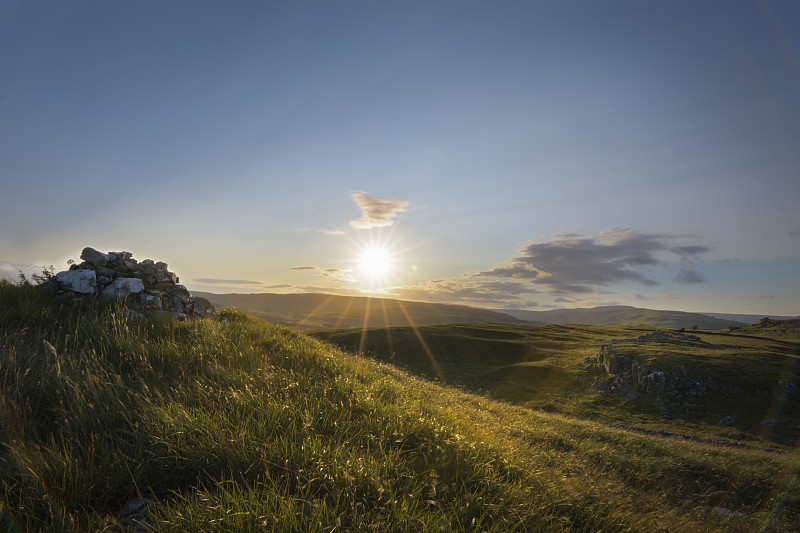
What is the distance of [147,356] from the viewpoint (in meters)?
6.77

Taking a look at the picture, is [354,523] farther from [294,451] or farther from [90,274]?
[90,274]

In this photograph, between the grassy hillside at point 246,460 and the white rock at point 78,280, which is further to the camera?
the white rock at point 78,280

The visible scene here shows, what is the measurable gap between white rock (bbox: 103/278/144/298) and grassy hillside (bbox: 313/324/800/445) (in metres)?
27.6

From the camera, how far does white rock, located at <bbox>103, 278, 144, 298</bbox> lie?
511 inches

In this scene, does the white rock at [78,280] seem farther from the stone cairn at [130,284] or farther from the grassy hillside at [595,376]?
the grassy hillside at [595,376]

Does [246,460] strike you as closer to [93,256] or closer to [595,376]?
[93,256]

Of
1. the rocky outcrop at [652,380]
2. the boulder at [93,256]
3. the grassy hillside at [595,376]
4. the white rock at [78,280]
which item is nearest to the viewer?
the white rock at [78,280]

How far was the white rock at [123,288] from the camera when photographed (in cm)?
1298

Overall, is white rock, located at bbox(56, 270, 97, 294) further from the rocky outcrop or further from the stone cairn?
the rocky outcrop

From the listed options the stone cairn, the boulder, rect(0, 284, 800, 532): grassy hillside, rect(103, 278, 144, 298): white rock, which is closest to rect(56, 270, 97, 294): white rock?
the stone cairn

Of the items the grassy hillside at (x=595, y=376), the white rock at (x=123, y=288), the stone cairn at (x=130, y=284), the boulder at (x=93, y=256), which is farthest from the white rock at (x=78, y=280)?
the grassy hillside at (x=595, y=376)

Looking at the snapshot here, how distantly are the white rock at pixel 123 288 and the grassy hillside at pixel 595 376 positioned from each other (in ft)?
90.4

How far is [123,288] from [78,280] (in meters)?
1.28

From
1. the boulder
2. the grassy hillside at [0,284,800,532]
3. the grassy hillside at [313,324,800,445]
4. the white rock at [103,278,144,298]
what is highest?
the boulder
